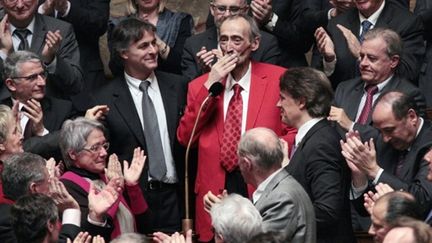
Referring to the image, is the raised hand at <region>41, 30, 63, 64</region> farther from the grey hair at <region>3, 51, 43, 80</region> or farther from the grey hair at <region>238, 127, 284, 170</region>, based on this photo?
the grey hair at <region>238, 127, 284, 170</region>

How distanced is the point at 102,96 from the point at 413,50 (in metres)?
2.03

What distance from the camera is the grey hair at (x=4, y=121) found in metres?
8.21

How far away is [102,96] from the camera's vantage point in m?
9.09

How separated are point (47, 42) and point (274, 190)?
8.86ft

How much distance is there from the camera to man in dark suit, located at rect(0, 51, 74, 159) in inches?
346

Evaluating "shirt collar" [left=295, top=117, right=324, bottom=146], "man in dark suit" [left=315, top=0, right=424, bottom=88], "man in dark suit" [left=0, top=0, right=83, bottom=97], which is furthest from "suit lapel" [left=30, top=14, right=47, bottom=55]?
"shirt collar" [left=295, top=117, right=324, bottom=146]

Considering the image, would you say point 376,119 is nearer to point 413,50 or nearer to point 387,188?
point 387,188

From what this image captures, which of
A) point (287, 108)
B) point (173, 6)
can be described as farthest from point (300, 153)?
point (173, 6)

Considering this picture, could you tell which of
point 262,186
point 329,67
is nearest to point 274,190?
point 262,186

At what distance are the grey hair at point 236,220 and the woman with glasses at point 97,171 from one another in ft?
4.05

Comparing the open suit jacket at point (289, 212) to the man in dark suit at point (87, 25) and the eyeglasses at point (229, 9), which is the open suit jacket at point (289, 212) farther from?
the man in dark suit at point (87, 25)

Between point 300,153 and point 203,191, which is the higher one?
point 300,153

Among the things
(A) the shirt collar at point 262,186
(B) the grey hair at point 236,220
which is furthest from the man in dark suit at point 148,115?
(B) the grey hair at point 236,220

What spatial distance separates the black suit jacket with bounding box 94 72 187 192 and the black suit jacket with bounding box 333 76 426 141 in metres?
1.00
